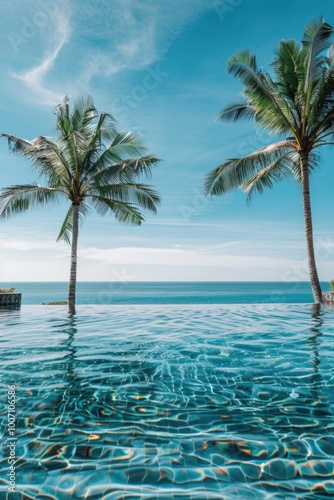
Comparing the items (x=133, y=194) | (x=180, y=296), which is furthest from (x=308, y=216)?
(x=180, y=296)

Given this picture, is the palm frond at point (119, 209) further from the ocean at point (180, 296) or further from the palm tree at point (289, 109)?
the ocean at point (180, 296)

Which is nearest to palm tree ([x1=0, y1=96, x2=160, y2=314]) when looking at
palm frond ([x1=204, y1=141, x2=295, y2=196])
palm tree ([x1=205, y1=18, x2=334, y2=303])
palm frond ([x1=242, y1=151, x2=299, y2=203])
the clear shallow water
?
palm frond ([x1=204, y1=141, x2=295, y2=196])

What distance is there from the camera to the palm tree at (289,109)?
11227 mm

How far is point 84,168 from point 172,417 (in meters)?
11.3

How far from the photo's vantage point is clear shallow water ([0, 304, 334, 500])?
237 cm

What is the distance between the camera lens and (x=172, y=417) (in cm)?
336

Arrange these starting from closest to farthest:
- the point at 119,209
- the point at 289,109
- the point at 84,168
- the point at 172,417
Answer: the point at 172,417, the point at 289,109, the point at 84,168, the point at 119,209

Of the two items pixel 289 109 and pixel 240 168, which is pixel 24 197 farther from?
pixel 289 109

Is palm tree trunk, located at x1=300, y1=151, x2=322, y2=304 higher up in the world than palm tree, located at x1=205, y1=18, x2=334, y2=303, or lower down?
lower down

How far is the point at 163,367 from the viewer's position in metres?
5.00

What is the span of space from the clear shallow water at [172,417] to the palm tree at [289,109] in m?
7.88

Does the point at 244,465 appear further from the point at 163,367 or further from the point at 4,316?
the point at 4,316

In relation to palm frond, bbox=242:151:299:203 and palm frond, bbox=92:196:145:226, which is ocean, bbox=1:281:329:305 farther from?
palm frond, bbox=92:196:145:226

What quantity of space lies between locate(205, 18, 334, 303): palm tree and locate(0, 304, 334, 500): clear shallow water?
25.9 ft
